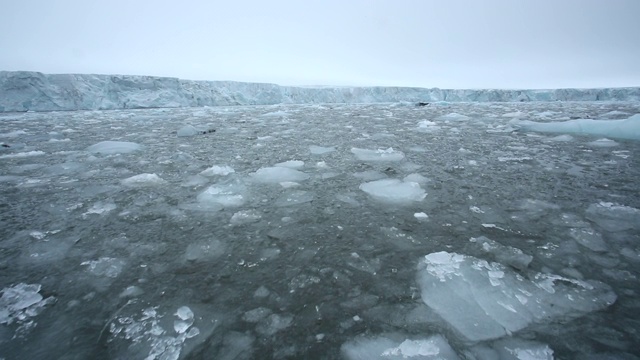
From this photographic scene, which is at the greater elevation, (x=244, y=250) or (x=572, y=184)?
(x=572, y=184)

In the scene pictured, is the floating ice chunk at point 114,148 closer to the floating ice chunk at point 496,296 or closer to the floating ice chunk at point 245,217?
the floating ice chunk at point 245,217

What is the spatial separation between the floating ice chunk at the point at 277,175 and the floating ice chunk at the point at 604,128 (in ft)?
11.1

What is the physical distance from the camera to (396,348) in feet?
2.08

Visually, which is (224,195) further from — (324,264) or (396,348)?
(396,348)

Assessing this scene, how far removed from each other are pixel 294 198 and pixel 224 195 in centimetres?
38

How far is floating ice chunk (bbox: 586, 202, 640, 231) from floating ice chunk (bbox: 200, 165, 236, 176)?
1.94m

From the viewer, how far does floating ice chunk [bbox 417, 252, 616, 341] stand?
70 cm

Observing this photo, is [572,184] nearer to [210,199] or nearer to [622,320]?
[622,320]

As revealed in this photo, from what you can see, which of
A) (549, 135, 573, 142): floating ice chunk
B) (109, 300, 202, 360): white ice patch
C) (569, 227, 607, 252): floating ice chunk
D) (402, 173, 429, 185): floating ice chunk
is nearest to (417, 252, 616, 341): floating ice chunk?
(569, 227, 607, 252): floating ice chunk

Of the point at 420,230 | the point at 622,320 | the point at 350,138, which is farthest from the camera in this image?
the point at 350,138

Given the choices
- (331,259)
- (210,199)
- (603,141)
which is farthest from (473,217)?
(603,141)

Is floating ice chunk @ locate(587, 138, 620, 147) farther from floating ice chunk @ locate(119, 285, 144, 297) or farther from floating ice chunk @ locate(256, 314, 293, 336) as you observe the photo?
floating ice chunk @ locate(119, 285, 144, 297)

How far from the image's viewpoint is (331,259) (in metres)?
0.93

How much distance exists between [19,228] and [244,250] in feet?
3.30
